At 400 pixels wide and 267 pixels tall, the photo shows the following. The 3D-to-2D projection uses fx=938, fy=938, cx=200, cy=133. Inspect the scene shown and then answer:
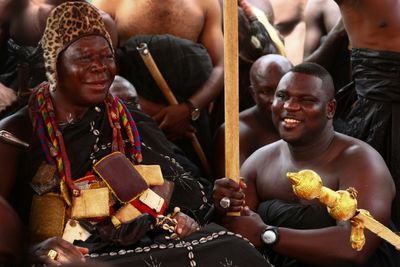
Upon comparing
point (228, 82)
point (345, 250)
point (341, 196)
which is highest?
point (228, 82)

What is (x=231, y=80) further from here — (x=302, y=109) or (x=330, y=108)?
(x=330, y=108)

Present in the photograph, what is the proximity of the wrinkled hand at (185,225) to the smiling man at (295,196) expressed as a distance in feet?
0.58

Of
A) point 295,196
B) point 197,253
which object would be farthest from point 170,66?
point 197,253

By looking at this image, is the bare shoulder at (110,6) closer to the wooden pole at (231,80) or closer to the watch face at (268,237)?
the wooden pole at (231,80)

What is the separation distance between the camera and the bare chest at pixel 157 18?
5727 millimetres

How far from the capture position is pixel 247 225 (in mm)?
4285

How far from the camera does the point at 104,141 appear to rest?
419 cm

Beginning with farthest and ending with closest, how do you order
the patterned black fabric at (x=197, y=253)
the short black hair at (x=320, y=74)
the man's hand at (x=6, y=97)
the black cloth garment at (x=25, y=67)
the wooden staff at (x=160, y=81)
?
the wooden staff at (x=160, y=81) < the black cloth garment at (x=25, y=67) < the man's hand at (x=6, y=97) < the short black hair at (x=320, y=74) < the patterned black fabric at (x=197, y=253)

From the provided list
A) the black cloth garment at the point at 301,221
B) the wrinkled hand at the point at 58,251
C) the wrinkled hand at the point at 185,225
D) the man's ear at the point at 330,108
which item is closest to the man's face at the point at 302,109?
the man's ear at the point at 330,108

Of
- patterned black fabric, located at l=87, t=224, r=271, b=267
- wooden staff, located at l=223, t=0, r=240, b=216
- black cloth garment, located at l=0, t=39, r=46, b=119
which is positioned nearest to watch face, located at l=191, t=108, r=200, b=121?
black cloth garment, located at l=0, t=39, r=46, b=119

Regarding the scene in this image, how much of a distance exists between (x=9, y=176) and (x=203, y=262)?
2.97 feet

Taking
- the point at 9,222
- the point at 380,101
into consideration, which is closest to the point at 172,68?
the point at 380,101

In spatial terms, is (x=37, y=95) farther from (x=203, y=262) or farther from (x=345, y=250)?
(x=345, y=250)

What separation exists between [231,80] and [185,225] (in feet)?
2.14
